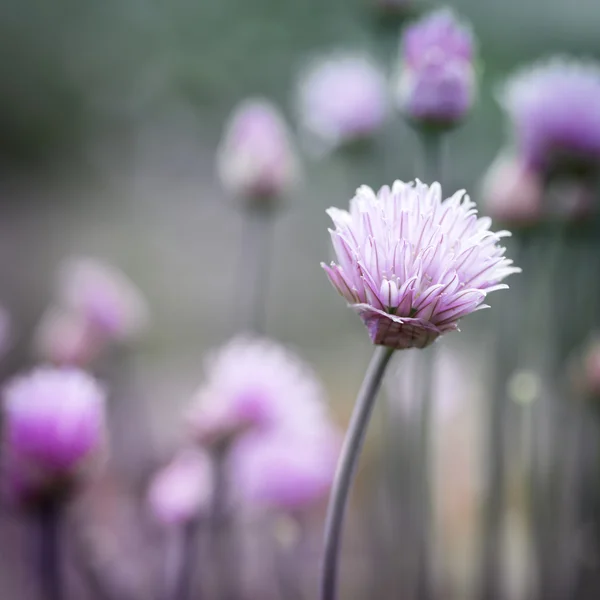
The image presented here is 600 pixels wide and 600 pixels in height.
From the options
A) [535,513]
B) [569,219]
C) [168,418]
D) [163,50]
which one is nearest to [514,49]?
[163,50]

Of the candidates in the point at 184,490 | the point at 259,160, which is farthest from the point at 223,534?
the point at 259,160

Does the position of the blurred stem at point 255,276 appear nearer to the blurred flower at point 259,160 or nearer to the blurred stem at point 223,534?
the blurred flower at point 259,160

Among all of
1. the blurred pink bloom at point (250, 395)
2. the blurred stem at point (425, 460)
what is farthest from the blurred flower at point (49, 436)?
the blurred stem at point (425, 460)

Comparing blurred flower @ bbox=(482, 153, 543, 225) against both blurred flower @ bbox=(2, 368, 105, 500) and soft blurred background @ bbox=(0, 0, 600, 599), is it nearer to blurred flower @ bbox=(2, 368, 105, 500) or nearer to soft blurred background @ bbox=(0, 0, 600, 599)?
soft blurred background @ bbox=(0, 0, 600, 599)

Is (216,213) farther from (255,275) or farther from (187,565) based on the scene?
(187,565)

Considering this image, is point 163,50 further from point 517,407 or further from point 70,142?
point 517,407
